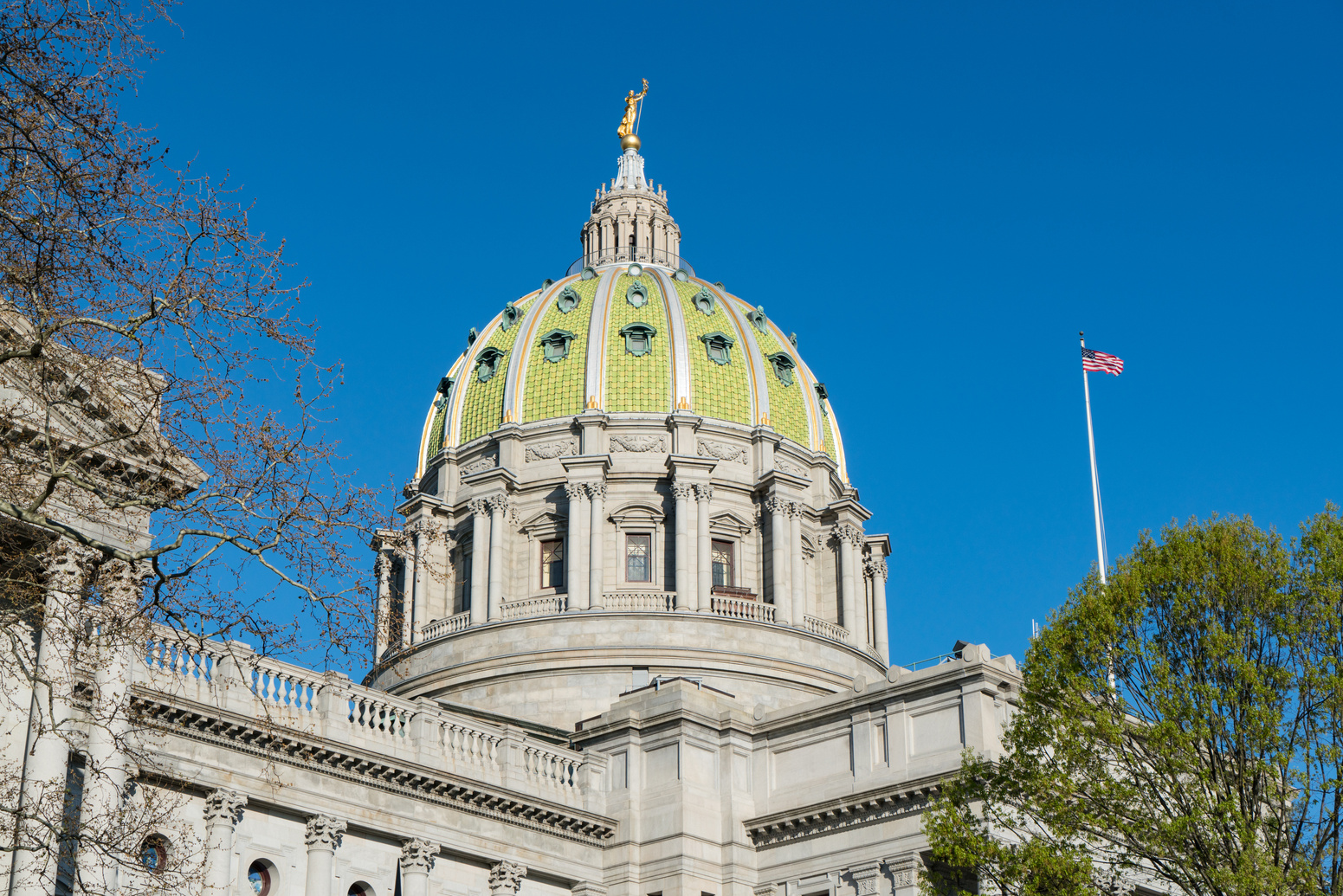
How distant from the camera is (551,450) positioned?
219ft

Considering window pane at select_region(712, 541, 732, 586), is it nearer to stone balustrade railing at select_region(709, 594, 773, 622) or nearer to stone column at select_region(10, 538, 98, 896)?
stone balustrade railing at select_region(709, 594, 773, 622)

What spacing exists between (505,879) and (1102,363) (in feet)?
91.1

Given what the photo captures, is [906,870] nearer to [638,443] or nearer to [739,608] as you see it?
[739,608]

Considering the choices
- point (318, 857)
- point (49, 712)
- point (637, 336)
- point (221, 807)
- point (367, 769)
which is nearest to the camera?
point (49, 712)

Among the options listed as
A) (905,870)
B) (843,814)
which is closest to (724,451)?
(843,814)

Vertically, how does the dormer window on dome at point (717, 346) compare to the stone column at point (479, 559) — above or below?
above

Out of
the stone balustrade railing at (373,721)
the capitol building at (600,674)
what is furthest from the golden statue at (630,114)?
the stone balustrade railing at (373,721)

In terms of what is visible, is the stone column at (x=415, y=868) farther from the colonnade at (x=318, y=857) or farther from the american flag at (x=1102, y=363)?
the american flag at (x=1102, y=363)

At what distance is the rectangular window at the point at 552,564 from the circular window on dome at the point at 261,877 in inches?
1027

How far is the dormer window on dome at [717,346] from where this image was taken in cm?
7044

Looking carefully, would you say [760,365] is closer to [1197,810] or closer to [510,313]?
[510,313]

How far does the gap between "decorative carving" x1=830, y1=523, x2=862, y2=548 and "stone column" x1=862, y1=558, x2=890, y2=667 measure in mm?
2158

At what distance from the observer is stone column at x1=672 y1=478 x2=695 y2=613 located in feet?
201

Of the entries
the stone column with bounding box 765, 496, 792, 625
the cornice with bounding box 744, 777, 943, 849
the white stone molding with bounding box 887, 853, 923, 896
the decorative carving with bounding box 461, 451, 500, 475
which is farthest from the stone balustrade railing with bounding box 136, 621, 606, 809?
the decorative carving with bounding box 461, 451, 500, 475
